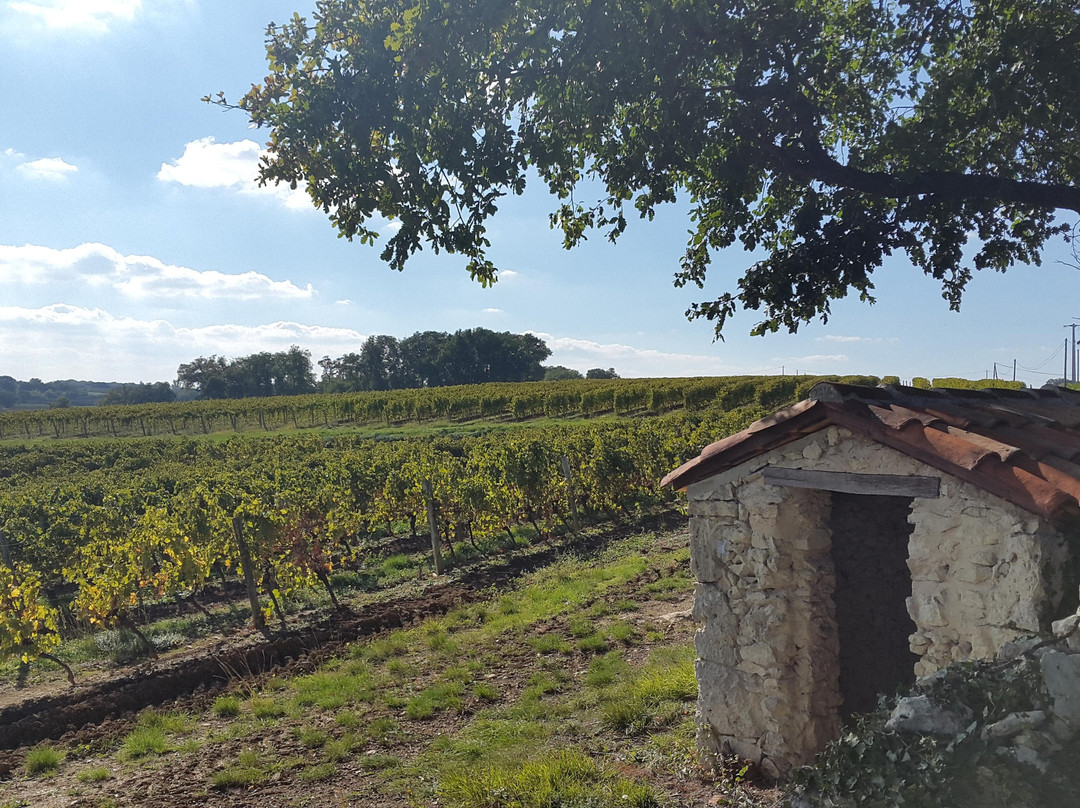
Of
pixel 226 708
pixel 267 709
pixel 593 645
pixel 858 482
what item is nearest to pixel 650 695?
pixel 593 645

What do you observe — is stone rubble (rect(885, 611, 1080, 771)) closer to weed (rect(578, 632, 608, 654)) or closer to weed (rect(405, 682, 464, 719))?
weed (rect(405, 682, 464, 719))

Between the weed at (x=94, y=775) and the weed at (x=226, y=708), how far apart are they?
1.33 metres

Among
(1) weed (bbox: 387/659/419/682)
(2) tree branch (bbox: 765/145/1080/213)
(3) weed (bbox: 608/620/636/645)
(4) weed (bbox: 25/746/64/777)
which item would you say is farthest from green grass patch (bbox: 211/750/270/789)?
(2) tree branch (bbox: 765/145/1080/213)

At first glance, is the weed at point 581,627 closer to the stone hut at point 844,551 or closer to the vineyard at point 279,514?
the stone hut at point 844,551

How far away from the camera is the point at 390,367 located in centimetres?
9906

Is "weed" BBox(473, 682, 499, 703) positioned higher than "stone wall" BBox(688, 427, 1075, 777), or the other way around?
"stone wall" BBox(688, 427, 1075, 777)

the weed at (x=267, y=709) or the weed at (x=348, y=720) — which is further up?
the weed at (x=348, y=720)

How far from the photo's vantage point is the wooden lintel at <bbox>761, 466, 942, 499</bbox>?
14.0ft

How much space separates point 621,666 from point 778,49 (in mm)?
6827

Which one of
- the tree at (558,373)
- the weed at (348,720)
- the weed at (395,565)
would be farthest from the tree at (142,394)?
the weed at (348,720)

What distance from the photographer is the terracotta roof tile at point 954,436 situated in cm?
371

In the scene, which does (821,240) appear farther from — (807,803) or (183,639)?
(183,639)

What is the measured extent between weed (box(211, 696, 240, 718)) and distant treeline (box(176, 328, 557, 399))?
81562mm

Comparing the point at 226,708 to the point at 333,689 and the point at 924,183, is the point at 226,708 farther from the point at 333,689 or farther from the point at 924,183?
the point at 924,183
